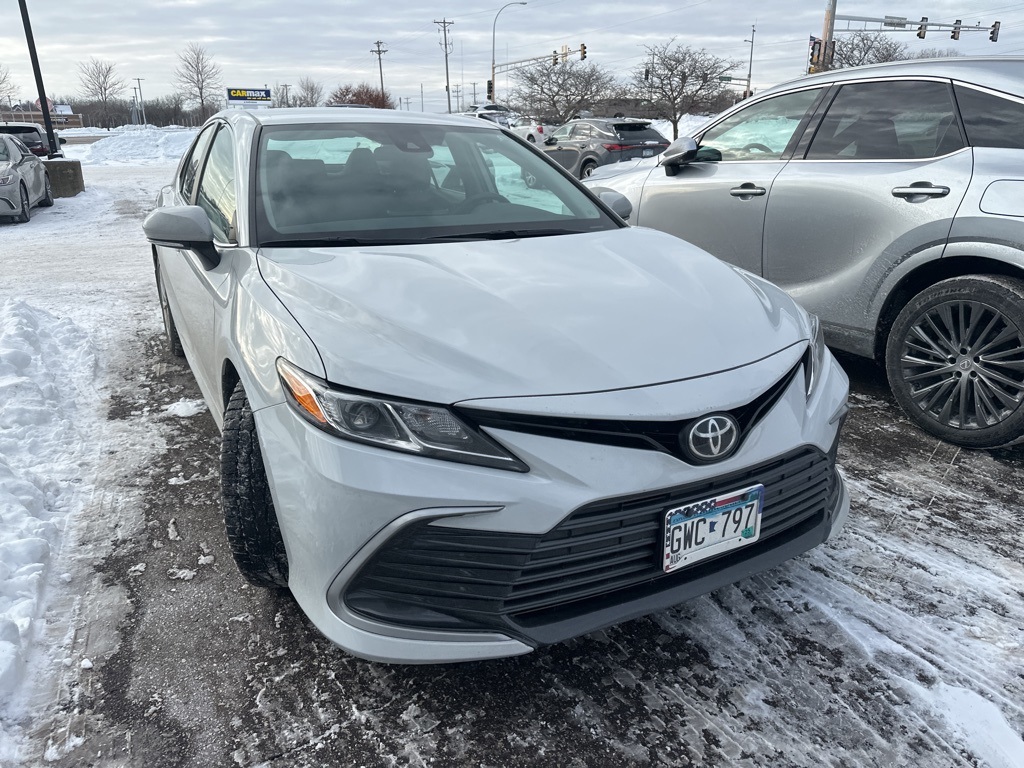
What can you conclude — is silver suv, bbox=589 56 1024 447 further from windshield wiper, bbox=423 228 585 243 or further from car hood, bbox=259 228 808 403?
windshield wiper, bbox=423 228 585 243

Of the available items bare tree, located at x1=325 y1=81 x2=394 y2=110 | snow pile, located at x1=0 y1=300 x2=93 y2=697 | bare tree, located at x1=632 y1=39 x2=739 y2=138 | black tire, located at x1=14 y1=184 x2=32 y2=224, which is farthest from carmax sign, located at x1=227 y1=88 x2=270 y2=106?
snow pile, located at x1=0 y1=300 x2=93 y2=697

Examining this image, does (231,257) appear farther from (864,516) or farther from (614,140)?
(614,140)

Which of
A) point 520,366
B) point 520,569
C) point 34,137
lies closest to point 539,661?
point 520,569

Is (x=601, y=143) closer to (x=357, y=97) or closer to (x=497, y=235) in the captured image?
(x=497, y=235)

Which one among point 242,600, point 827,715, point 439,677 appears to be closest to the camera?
point 827,715

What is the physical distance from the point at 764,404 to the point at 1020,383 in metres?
1.88

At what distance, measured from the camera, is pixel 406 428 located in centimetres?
178

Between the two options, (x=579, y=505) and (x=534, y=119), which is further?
(x=534, y=119)

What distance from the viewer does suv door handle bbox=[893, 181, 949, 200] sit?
342 centimetres

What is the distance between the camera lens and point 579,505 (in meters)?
1.73

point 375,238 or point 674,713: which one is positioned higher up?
point 375,238

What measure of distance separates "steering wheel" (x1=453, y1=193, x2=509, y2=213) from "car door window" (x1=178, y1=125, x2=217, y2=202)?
155 cm

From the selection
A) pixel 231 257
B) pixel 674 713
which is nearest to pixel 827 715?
pixel 674 713

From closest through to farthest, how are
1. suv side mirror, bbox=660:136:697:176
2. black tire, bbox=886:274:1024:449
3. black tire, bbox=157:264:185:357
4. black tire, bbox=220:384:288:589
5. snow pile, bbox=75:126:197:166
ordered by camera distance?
black tire, bbox=220:384:288:589 → black tire, bbox=886:274:1024:449 → suv side mirror, bbox=660:136:697:176 → black tire, bbox=157:264:185:357 → snow pile, bbox=75:126:197:166
